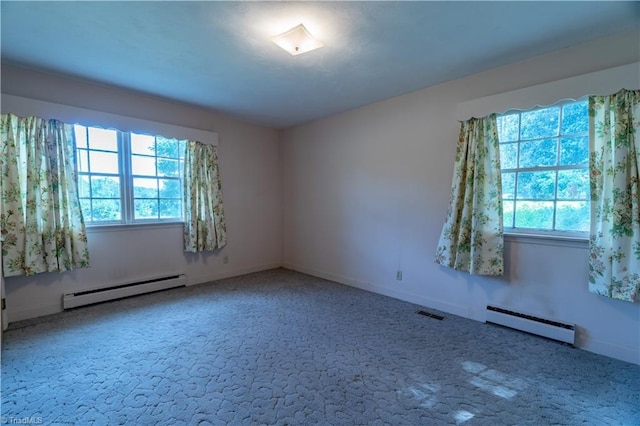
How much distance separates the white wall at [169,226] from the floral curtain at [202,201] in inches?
7.9

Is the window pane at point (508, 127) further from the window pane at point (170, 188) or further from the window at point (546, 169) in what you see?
the window pane at point (170, 188)

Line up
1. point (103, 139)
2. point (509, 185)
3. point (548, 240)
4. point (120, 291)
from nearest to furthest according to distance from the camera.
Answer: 1. point (548, 240)
2. point (509, 185)
3. point (103, 139)
4. point (120, 291)

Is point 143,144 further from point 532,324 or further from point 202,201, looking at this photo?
point 532,324

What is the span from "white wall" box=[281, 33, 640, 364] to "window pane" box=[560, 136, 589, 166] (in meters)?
0.56

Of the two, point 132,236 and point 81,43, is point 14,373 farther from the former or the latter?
point 81,43

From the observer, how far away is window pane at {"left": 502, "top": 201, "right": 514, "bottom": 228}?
2.85 metres

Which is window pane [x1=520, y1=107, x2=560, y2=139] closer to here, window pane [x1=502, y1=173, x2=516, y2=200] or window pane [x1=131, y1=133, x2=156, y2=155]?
window pane [x1=502, y1=173, x2=516, y2=200]

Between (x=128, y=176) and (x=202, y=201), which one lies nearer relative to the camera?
(x=128, y=176)

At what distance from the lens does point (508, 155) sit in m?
2.87

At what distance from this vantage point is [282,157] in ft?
17.2

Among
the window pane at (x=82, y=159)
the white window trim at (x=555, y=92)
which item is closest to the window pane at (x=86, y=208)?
the window pane at (x=82, y=159)

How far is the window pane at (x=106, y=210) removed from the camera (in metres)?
3.38

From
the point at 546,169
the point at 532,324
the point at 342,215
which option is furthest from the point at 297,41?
the point at 532,324

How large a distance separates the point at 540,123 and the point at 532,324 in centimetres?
185
